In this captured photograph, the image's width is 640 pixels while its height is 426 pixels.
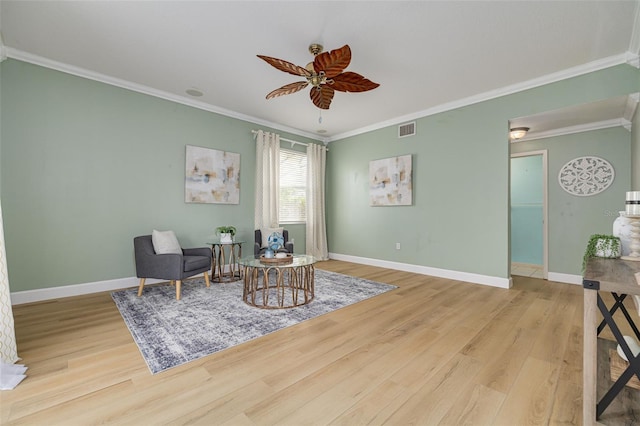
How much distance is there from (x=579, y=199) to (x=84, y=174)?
716cm

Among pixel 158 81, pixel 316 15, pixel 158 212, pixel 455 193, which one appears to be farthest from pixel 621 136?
pixel 158 212

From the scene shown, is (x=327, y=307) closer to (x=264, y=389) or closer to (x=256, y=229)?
(x=264, y=389)

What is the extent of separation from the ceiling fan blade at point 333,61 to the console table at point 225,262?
109 inches

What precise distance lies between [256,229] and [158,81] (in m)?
2.75

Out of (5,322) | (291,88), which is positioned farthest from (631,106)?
(5,322)

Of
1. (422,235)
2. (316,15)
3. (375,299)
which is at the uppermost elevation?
(316,15)

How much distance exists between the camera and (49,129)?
332cm

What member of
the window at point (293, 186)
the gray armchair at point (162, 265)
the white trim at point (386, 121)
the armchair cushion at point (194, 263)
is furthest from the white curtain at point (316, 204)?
the gray armchair at point (162, 265)

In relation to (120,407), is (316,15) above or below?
above

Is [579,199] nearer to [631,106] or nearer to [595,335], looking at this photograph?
[631,106]

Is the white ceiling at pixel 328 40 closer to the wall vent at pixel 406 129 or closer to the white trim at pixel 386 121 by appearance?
the white trim at pixel 386 121

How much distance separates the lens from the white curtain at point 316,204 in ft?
19.9

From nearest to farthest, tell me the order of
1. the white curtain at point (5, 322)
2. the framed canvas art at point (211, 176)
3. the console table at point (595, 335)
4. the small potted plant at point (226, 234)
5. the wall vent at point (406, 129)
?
the console table at point (595, 335), the white curtain at point (5, 322), the small potted plant at point (226, 234), the framed canvas art at point (211, 176), the wall vent at point (406, 129)

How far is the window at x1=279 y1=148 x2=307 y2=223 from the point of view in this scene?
5762mm
